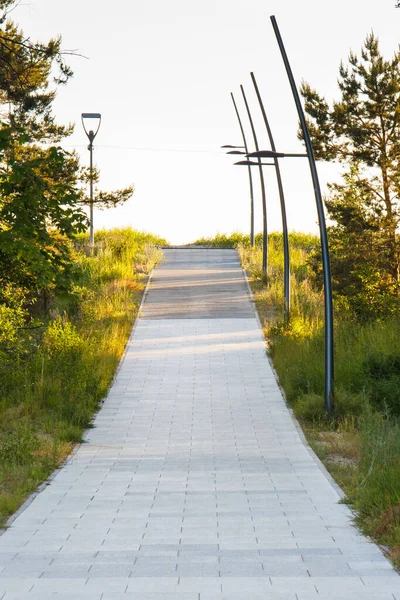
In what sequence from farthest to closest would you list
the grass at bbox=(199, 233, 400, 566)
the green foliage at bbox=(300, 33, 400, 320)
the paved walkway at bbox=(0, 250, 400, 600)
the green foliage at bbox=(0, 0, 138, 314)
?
the green foliage at bbox=(300, 33, 400, 320) < the green foliage at bbox=(0, 0, 138, 314) < the grass at bbox=(199, 233, 400, 566) < the paved walkway at bbox=(0, 250, 400, 600)

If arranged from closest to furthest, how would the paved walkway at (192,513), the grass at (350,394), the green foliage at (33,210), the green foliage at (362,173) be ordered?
1. the paved walkway at (192,513)
2. the grass at (350,394)
3. the green foliage at (33,210)
4. the green foliage at (362,173)

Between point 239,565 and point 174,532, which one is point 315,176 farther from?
point 239,565

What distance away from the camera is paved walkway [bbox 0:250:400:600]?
592 centimetres

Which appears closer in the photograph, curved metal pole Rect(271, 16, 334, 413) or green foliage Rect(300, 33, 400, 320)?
curved metal pole Rect(271, 16, 334, 413)

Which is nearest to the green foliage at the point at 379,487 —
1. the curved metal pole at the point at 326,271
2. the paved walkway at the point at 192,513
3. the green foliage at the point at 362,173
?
the paved walkway at the point at 192,513

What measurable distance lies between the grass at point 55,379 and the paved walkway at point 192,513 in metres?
0.34

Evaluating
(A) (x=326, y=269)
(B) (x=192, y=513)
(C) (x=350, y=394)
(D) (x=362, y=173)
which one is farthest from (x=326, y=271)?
(D) (x=362, y=173)

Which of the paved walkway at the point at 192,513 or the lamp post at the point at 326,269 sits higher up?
the lamp post at the point at 326,269

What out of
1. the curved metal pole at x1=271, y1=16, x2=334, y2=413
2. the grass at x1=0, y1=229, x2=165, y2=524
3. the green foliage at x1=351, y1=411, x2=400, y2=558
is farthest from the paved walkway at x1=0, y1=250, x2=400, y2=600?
the curved metal pole at x1=271, y1=16, x2=334, y2=413

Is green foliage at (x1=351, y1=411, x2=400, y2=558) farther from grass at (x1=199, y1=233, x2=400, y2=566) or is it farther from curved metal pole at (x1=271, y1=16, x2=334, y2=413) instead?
curved metal pole at (x1=271, y1=16, x2=334, y2=413)

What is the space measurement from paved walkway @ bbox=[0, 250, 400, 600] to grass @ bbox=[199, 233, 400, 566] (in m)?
0.29

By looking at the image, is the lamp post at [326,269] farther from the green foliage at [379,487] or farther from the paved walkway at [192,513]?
the green foliage at [379,487]

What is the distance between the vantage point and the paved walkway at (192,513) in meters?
5.92

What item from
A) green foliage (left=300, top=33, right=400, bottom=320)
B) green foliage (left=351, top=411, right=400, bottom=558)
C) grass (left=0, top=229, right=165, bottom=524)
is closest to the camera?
green foliage (left=351, top=411, right=400, bottom=558)
